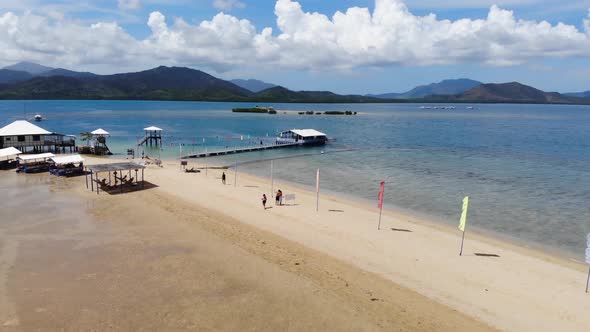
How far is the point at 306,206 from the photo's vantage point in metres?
26.0

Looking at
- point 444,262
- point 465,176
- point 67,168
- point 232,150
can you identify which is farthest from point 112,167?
point 465,176

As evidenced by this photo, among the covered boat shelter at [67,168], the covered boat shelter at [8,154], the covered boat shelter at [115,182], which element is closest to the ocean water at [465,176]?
the covered boat shelter at [115,182]

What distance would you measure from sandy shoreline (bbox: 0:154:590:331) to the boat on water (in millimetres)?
40054

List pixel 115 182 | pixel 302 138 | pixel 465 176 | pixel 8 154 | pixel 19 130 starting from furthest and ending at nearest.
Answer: pixel 302 138, pixel 19 130, pixel 465 176, pixel 8 154, pixel 115 182

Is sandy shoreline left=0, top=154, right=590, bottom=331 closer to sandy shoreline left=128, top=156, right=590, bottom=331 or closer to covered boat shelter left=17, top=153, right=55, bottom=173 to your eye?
sandy shoreline left=128, top=156, right=590, bottom=331

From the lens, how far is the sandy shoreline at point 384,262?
40.8 feet

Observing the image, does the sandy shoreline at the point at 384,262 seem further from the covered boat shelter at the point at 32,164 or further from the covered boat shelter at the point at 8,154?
the covered boat shelter at the point at 8,154

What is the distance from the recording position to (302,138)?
2704 inches

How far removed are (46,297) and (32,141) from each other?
4087 centimetres

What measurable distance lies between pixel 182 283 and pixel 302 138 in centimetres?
5567

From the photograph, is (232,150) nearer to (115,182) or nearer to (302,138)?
(302,138)

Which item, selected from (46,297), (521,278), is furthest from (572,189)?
(46,297)

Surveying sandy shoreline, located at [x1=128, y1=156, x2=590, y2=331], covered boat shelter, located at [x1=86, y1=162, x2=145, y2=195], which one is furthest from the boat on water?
sandy shoreline, located at [x1=128, y1=156, x2=590, y2=331]

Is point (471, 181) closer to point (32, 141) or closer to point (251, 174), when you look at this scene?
point (251, 174)
